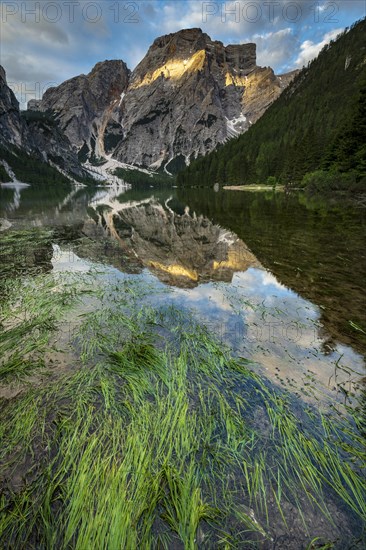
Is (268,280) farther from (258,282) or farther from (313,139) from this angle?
(313,139)

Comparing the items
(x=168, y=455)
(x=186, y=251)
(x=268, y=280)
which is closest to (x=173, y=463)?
(x=168, y=455)

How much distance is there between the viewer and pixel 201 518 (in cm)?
358

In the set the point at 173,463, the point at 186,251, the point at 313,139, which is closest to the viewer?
the point at 173,463

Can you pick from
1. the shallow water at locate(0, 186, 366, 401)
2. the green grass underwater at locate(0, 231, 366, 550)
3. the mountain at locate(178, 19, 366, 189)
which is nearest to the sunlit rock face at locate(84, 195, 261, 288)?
the shallow water at locate(0, 186, 366, 401)

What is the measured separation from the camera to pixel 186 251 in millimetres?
18797

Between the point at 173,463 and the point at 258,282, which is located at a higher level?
the point at 173,463

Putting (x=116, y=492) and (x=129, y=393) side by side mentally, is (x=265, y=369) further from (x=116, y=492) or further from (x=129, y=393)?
(x=116, y=492)

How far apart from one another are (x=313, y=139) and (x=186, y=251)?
281 ft

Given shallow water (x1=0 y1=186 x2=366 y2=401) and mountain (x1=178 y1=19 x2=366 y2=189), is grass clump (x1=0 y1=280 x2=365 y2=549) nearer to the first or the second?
shallow water (x1=0 y1=186 x2=366 y2=401)

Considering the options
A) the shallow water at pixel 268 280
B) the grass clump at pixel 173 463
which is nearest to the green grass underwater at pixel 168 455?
the grass clump at pixel 173 463

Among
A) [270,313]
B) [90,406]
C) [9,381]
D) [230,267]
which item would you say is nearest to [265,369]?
[270,313]

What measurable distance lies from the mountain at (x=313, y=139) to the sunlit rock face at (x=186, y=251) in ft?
126

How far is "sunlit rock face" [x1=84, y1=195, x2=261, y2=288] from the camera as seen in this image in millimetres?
14250

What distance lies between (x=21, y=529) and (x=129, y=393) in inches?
107
